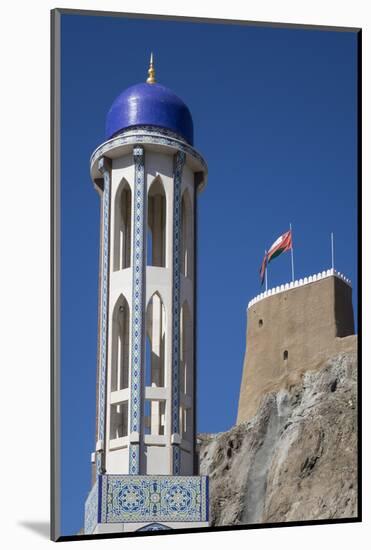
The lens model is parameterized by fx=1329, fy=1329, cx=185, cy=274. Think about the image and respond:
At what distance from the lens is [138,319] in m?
13.1

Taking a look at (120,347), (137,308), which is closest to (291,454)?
(120,347)

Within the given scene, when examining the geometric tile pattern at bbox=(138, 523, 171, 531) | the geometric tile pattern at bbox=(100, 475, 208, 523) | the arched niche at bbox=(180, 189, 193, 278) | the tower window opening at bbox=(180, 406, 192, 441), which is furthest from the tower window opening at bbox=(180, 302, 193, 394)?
the geometric tile pattern at bbox=(138, 523, 171, 531)

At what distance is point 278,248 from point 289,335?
702 cm

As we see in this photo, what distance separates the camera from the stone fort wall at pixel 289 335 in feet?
76.6

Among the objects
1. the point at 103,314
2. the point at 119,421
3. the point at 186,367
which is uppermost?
the point at 103,314

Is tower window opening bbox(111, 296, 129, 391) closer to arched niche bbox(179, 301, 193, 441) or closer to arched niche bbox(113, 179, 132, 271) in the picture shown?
arched niche bbox(113, 179, 132, 271)

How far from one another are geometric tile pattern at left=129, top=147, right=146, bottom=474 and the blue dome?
13.9 inches

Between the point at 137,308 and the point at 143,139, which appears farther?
the point at 143,139

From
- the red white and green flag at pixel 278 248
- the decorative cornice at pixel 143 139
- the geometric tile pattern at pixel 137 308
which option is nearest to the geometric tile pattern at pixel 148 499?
the geometric tile pattern at pixel 137 308

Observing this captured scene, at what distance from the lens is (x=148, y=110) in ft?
44.4

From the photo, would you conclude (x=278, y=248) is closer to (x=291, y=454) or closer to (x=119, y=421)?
(x=119, y=421)

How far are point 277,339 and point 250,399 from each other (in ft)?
4.52

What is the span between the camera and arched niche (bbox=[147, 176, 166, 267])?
1387 centimetres

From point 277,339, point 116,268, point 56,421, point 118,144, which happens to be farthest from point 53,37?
point 277,339
